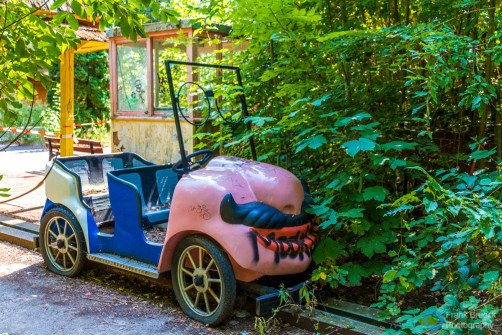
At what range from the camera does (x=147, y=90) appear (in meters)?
8.98

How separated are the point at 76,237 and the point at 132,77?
524 centimetres

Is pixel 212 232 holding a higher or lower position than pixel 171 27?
lower

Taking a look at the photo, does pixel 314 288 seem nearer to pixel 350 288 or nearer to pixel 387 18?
pixel 350 288

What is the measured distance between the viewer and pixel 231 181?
11.6 ft

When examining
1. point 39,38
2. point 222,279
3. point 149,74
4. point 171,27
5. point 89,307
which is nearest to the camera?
point 39,38

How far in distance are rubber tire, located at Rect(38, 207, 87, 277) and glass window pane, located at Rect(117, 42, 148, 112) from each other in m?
4.35

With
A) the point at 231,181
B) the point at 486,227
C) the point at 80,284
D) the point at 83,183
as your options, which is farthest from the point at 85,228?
the point at 486,227

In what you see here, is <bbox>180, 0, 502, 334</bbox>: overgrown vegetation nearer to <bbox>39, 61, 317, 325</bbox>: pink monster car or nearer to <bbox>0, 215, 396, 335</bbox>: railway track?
<bbox>0, 215, 396, 335</bbox>: railway track

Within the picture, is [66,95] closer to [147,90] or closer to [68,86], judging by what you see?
[68,86]

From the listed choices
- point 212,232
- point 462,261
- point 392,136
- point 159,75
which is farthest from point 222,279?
point 159,75

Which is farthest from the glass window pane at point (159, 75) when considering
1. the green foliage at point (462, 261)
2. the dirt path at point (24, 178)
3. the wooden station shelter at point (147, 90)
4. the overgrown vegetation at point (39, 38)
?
the green foliage at point (462, 261)

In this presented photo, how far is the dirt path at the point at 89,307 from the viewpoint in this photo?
141 inches

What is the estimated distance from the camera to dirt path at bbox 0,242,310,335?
359cm

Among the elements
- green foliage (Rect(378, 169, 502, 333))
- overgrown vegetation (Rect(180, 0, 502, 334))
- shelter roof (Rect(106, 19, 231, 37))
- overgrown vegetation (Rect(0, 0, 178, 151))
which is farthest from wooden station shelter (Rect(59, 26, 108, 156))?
green foliage (Rect(378, 169, 502, 333))
